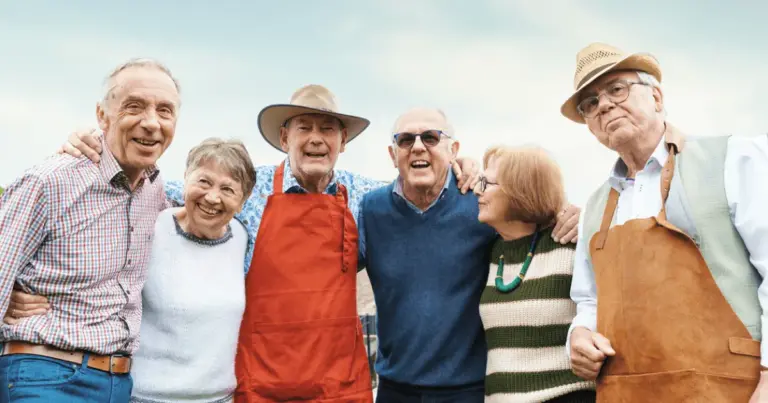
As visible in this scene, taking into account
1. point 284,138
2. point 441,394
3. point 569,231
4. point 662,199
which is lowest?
point 441,394

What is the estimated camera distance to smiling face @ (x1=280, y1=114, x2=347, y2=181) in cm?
312

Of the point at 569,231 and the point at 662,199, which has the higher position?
the point at 662,199

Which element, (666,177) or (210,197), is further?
(210,197)

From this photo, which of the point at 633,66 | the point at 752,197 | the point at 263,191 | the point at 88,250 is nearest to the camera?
the point at 752,197

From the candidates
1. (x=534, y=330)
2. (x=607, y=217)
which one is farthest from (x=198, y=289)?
(x=607, y=217)

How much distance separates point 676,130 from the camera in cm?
229

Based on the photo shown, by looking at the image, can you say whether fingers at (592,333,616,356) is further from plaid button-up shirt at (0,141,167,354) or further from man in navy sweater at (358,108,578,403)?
plaid button-up shirt at (0,141,167,354)

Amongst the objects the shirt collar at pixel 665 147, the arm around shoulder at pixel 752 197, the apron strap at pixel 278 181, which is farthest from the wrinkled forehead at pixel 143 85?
the arm around shoulder at pixel 752 197

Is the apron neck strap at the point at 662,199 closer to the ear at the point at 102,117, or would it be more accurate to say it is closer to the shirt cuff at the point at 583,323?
the shirt cuff at the point at 583,323

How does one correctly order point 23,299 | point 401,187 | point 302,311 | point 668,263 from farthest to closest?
point 401,187
point 302,311
point 23,299
point 668,263

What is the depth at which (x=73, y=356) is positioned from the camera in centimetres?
216

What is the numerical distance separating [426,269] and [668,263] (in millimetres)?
1262

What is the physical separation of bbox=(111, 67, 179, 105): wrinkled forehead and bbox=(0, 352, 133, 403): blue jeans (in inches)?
42.7

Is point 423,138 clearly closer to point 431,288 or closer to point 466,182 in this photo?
point 466,182
